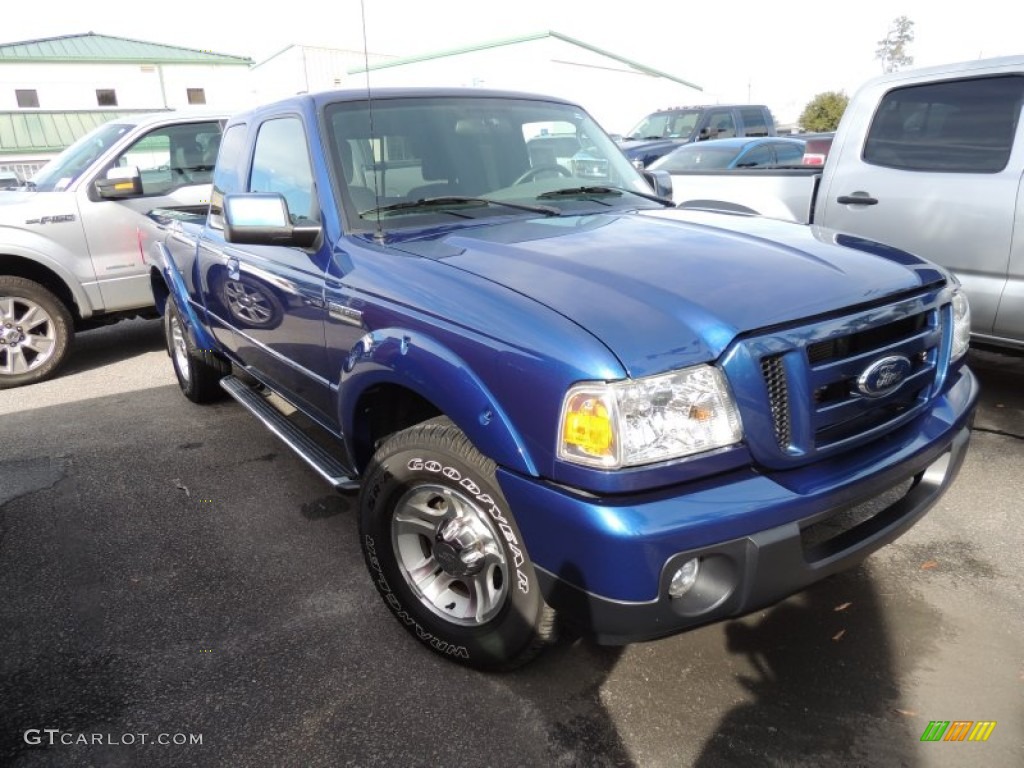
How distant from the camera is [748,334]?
1.89 metres

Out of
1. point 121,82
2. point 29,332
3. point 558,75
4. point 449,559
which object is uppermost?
point 121,82

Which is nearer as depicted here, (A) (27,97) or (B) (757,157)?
(B) (757,157)

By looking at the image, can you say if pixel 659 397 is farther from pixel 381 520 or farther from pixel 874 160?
pixel 874 160

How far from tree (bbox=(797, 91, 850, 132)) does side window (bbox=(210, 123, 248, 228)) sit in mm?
28426

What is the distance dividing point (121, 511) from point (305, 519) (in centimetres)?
98

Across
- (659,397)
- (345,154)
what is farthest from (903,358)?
(345,154)


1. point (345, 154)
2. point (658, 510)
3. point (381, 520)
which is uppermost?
point (345, 154)

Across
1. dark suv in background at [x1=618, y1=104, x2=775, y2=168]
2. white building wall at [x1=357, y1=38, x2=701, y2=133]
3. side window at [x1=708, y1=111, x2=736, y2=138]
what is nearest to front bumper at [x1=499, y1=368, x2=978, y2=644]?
dark suv in background at [x1=618, y1=104, x2=775, y2=168]

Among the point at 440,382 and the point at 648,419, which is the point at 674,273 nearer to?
the point at 648,419

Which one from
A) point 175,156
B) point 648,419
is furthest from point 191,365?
point 648,419

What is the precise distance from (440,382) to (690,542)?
2.76ft

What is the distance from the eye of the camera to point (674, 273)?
217cm

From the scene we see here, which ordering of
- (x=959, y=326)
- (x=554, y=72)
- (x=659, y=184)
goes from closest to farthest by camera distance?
1. (x=959, y=326)
2. (x=659, y=184)
3. (x=554, y=72)

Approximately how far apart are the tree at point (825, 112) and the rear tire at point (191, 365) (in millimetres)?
28137
